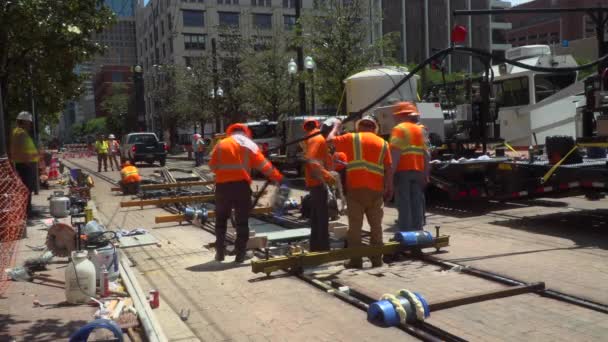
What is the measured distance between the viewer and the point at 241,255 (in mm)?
7383

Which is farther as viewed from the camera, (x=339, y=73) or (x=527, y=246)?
(x=339, y=73)

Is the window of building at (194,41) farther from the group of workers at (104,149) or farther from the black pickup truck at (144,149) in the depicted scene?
the group of workers at (104,149)

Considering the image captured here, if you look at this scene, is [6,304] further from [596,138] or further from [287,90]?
[287,90]

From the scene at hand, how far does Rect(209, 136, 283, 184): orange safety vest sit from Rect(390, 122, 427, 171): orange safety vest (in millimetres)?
1603

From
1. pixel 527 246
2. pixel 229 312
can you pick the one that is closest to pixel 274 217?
pixel 527 246

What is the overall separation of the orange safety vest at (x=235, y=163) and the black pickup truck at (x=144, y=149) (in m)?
23.0

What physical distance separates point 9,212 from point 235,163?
3305mm

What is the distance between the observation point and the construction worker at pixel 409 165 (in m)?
7.50

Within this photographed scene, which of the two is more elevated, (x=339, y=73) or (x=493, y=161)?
(x=339, y=73)

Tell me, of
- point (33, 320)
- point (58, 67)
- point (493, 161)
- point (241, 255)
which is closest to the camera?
point (33, 320)

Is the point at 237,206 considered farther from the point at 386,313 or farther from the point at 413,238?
the point at 386,313

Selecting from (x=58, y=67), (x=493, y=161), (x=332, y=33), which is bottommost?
(x=493, y=161)

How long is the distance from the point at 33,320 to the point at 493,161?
7.97 m

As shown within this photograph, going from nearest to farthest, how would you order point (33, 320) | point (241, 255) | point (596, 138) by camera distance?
1. point (33, 320)
2. point (241, 255)
3. point (596, 138)
